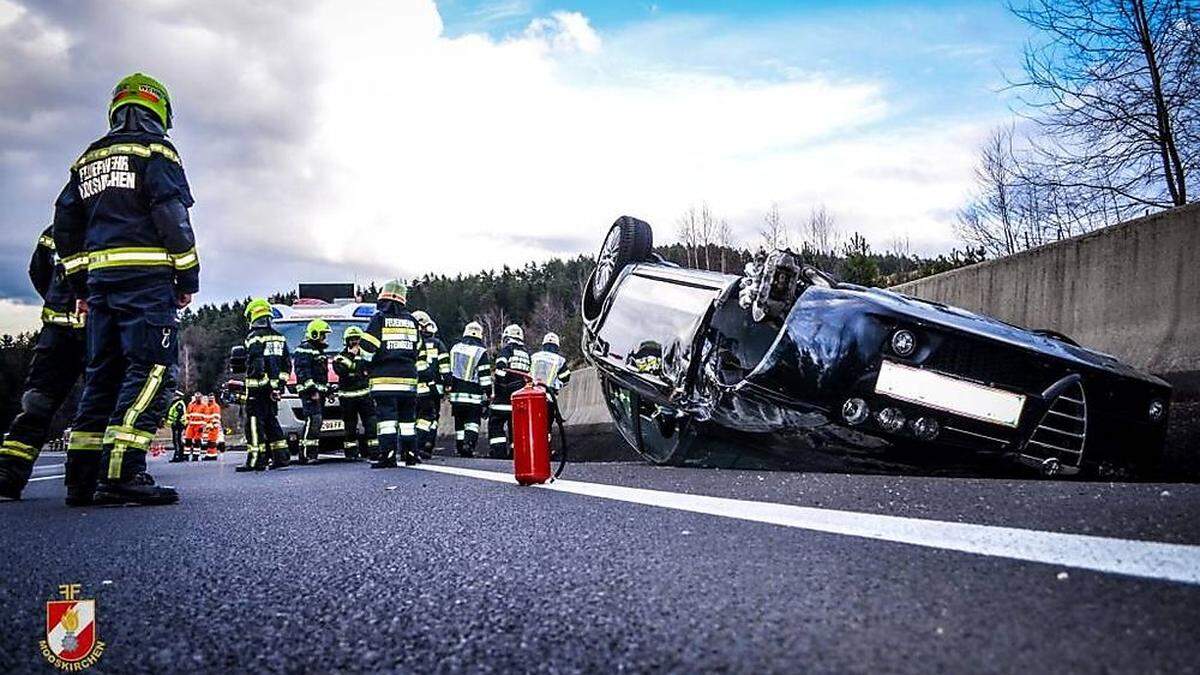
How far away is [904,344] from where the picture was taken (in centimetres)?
365

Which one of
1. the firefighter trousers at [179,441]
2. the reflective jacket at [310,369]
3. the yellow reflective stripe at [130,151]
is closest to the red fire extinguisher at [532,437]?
the yellow reflective stripe at [130,151]

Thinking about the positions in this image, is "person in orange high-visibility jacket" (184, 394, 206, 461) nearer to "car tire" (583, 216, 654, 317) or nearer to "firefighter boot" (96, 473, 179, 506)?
"car tire" (583, 216, 654, 317)

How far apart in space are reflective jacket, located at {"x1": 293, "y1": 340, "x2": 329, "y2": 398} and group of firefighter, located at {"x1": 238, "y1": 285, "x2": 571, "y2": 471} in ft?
0.04

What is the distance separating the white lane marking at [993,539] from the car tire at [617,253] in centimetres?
295

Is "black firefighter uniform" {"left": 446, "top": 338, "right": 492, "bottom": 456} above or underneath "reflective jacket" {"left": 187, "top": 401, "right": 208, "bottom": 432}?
above

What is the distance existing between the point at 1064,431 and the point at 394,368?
252 inches

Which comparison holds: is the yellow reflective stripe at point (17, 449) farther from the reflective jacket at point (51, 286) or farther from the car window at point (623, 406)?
the car window at point (623, 406)

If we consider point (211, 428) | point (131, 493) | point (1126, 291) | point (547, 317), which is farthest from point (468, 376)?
point (547, 317)

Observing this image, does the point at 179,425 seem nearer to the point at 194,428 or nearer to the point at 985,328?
the point at 194,428

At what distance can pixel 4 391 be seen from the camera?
53.6 meters

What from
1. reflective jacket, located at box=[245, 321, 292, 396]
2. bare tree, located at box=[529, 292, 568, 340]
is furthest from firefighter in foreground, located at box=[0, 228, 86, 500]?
bare tree, located at box=[529, 292, 568, 340]

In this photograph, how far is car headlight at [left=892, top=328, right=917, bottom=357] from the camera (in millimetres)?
3646

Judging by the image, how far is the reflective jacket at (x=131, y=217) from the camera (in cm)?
441

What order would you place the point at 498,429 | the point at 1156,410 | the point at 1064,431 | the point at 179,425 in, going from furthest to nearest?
1. the point at 179,425
2. the point at 498,429
3. the point at 1156,410
4. the point at 1064,431
